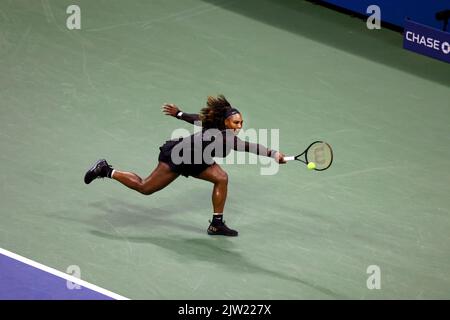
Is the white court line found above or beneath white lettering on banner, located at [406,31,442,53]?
beneath

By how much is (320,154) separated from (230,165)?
2.77 metres

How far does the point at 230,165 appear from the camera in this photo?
15.5 m

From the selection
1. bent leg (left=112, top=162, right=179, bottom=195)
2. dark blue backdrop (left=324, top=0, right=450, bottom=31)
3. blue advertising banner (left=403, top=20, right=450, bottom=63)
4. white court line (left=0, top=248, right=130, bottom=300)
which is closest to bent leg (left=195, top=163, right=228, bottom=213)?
bent leg (left=112, top=162, right=179, bottom=195)

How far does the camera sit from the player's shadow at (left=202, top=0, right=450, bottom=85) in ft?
61.2

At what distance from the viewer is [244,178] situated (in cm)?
1520

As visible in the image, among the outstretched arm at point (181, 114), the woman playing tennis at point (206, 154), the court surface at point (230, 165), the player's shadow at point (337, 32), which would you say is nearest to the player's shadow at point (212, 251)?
the court surface at point (230, 165)

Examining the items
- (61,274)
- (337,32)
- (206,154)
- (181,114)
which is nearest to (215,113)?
(206,154)

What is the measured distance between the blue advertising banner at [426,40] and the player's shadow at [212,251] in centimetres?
628

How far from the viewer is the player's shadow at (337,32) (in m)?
18.7

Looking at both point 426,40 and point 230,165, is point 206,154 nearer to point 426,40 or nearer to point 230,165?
point 230,165

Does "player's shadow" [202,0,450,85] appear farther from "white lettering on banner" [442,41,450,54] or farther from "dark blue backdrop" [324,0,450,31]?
"white lettering on banner" [442,41,450,54]

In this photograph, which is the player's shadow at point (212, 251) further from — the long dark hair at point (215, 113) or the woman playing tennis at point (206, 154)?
the long dark hair at point (215, 113)

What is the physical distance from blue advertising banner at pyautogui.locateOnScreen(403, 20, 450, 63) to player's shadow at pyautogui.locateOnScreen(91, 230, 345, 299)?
247 inches

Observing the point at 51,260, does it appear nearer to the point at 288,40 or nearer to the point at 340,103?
the point at 340,103
